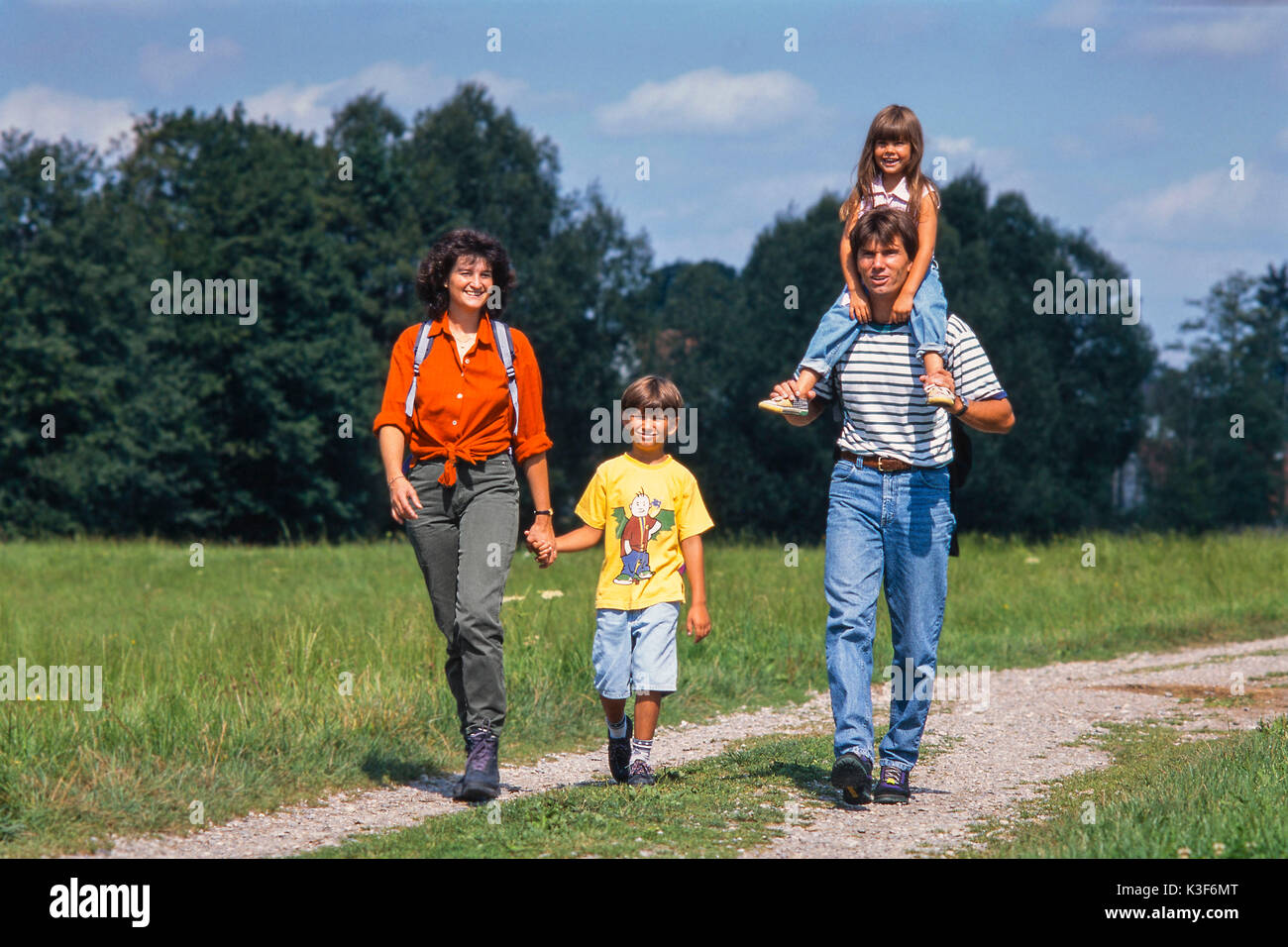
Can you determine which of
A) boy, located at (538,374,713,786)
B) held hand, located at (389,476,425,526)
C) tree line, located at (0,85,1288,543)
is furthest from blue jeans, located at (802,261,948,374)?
tree line, located at (0,85,1288,543)

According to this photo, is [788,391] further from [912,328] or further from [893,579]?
[893,579]

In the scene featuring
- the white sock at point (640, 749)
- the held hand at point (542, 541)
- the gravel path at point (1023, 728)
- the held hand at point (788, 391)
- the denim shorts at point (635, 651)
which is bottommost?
the gravel path at point (1023, 728)

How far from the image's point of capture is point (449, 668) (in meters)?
5.57

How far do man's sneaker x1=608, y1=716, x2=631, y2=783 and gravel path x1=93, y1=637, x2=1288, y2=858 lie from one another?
37 cm

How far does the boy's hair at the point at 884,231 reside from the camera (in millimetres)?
4934

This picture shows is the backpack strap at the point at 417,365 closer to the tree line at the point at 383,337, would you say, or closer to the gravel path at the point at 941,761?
the gravel path at the point at 941,761

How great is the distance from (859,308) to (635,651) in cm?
173

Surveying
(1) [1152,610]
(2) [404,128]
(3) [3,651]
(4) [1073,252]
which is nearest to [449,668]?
(3) [3,651]

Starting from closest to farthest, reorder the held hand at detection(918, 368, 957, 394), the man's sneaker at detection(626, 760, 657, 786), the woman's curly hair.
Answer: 1. the held hand at detection(918, 368, 957, 394)
2. the man's sneaker at detection(626, 760, 657, 786)
3. the woman's curly hair

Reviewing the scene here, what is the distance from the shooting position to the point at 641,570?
522 centimetres

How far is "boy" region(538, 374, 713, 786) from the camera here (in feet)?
17.1

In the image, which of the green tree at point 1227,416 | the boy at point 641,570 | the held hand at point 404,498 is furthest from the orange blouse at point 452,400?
the green tree at point 1227,416

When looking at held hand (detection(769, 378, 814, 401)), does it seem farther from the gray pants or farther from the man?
the gray pants
